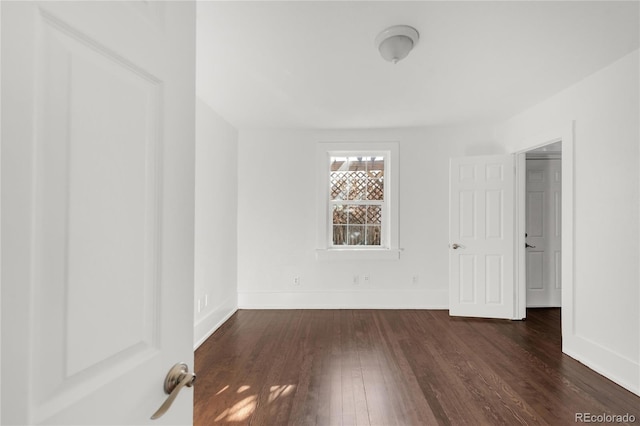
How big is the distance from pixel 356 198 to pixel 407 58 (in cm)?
232

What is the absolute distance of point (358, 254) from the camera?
4246 mm

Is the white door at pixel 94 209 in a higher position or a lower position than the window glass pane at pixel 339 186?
lower

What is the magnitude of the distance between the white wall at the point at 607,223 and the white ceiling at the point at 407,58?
24cm

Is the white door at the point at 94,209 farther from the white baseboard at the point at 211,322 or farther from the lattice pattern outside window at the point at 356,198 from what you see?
the lattice pattern outside window at the point at 356,198

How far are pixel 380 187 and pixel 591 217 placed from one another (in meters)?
2.34

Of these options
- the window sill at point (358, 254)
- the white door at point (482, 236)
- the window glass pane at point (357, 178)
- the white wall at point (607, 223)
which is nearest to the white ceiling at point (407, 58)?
the white wall at point (607, 223)

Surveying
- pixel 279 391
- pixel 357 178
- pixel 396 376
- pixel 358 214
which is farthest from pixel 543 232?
pixel 279 391

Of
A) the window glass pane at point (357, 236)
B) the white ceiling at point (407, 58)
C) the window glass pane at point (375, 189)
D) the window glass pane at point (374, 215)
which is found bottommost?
the window glass pane at point (357, 236)

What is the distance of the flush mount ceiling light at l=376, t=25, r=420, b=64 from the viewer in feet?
6.47

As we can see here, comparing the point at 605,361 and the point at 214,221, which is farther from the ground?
the point at 214,221

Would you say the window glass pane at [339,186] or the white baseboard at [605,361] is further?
the window glass pane at [339,186]

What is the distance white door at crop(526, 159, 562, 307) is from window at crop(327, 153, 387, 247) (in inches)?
81.6

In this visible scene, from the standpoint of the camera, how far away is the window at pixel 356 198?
175 inches

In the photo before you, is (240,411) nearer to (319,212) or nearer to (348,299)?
(348,299)
